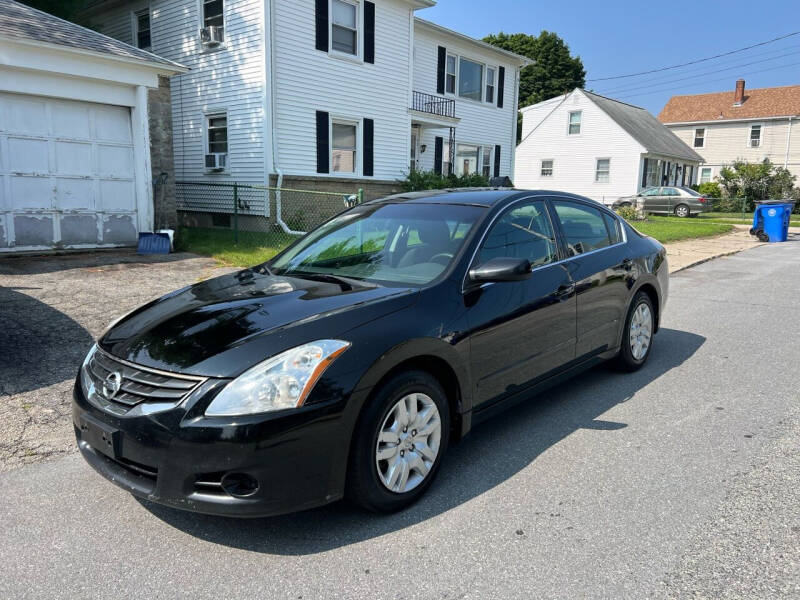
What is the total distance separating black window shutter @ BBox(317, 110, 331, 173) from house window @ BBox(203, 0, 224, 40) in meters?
3.31

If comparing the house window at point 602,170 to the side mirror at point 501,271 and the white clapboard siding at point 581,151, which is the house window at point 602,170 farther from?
the side mirror at point 501,271

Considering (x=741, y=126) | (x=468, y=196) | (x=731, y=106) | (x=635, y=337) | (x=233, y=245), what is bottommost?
(x=635, y=337)

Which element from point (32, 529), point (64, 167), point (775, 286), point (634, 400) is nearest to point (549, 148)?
point (775, 286)

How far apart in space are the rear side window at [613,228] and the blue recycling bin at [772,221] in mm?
16631

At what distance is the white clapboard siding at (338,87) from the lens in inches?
620

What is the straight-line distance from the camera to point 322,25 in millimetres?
16375

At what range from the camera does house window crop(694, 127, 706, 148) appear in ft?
149

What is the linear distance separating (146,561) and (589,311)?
131 inches

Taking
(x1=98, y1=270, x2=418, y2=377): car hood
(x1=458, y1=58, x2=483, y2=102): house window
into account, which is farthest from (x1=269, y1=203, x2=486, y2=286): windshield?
(x1=458, y1=58, x2=483, y2=102): house window

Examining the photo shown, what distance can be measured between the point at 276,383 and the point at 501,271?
1491 mm

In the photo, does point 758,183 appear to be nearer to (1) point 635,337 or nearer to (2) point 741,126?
(2) point 741,126

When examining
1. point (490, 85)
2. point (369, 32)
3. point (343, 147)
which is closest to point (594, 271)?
point (343, 147)

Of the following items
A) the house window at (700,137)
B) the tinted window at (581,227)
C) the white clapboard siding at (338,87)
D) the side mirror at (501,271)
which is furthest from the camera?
the house window at (700,137)

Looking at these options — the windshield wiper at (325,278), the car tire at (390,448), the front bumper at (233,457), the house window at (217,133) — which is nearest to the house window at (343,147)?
the house window at (217,133)
